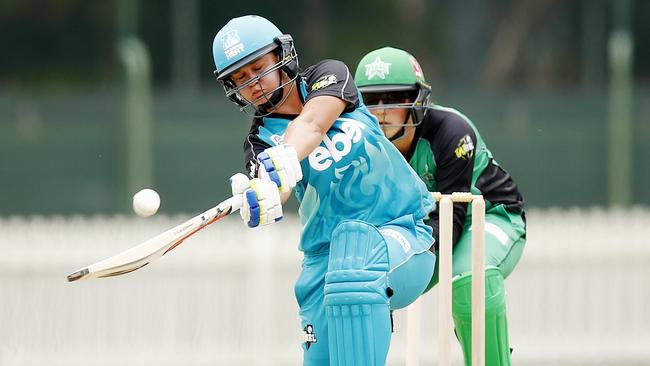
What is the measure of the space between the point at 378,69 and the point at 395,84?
4.0 inches

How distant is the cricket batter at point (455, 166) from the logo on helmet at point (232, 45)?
1.00 meters

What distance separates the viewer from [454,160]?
4641 mm

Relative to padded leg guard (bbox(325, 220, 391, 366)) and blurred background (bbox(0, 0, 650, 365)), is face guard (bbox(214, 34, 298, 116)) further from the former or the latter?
blurred background (bbox(0, 0, 650, 365))

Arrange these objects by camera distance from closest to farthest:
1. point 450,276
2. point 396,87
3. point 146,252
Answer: point 146,252 → point 450,276 → point 396,87

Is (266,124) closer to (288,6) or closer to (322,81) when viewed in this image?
(322,81)

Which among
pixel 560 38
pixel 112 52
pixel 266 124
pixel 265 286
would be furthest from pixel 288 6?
pixel 266 124

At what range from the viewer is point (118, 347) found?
25.0 feet

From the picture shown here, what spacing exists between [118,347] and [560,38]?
555 cm

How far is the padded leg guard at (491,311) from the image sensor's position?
455cm

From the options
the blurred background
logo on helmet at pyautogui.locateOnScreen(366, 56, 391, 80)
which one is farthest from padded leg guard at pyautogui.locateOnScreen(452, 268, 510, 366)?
the blurred background

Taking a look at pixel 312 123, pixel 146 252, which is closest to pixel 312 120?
pixel 312 123

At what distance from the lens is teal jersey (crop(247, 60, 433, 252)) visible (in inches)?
154

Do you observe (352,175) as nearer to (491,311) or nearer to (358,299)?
(358,299)

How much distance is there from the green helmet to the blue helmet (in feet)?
2.76
